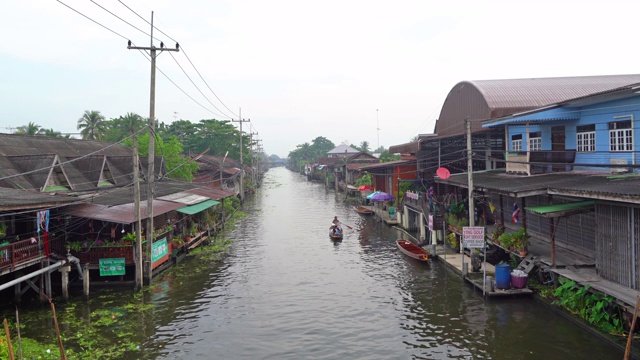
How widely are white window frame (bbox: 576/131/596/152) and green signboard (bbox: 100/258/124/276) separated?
2371 centimetres

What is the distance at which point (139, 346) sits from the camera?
1614cm

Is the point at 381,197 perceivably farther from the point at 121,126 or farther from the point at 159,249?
the point at 121,126

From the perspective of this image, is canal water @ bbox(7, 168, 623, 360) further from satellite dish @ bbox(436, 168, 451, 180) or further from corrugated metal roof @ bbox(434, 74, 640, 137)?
corrugated metal roof @ bbox(434, 74, 640, 137)

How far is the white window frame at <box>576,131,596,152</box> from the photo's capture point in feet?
73.7

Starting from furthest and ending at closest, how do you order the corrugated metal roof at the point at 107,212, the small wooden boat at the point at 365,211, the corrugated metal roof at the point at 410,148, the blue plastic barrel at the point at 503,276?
1. the small wooden boat at the point at 365,211
2. the corrugated metal roof at the point at 410,148
3. the corrugated metal roof at the point at 107,212
4. the blue plastic barrel at the point at 503,276

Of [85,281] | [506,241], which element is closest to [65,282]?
[85,281]

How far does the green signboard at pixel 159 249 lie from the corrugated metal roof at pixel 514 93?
843 inches

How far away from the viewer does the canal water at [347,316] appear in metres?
15.6

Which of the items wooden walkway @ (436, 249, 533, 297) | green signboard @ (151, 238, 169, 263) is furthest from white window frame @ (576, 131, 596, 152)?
green signboard @ (151, 238, 169, 263)

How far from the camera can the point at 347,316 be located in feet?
63.5

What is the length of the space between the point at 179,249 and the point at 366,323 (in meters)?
16.0

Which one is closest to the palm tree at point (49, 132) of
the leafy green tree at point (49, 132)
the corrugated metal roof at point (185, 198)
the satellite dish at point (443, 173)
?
the leafy green tree at point (49, 132)

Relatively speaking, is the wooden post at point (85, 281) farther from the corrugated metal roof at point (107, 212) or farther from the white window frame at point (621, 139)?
the white window frame at point (621, 139)

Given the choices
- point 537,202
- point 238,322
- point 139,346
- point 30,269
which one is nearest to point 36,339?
point 139,346
